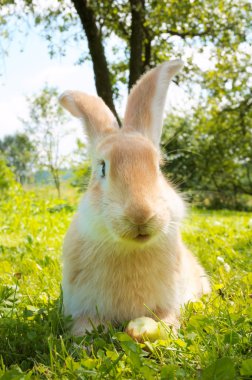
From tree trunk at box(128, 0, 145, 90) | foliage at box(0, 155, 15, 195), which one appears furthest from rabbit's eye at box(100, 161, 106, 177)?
tree trunk at box(128, 0, 145, 90)

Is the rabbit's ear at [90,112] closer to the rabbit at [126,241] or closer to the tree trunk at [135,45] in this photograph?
the rabbit at [126,241]

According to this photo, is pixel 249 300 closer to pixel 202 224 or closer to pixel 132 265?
pixel 132 265

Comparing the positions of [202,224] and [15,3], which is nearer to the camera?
[202,224]

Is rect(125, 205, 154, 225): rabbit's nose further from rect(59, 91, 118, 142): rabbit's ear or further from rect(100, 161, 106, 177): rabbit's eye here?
rect(59, 91, 118, 142): rabbit's ear

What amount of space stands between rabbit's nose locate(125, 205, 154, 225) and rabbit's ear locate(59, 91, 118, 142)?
1031mm

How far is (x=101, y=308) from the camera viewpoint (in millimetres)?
2613

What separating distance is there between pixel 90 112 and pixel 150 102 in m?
0.44

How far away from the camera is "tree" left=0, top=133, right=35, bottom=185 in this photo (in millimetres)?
10672

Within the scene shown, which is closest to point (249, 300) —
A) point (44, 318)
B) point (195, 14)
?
point (44, 318)

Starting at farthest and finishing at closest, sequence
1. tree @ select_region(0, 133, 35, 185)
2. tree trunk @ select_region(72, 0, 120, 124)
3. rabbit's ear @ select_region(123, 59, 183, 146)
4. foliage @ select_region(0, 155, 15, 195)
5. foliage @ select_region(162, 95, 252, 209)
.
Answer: foliage @ select_region(162, 95, 252, 209)
tree trunk @ select_region(72, 0, 120, 124)
tree @ select_region(0, 133, 35, 185)
foliage @ select_region(0, 155, 15, 195)
rabbit's ear @ select_region(123, 59, 183, 146)

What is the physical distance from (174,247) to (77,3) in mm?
10894

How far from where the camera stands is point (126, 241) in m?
2.34

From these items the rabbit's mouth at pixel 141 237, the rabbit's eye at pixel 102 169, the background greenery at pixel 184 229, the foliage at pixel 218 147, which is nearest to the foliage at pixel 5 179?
the background greenery at pixel 184 229

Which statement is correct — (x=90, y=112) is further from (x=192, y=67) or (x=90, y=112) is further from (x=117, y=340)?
(x=192, y=67)
